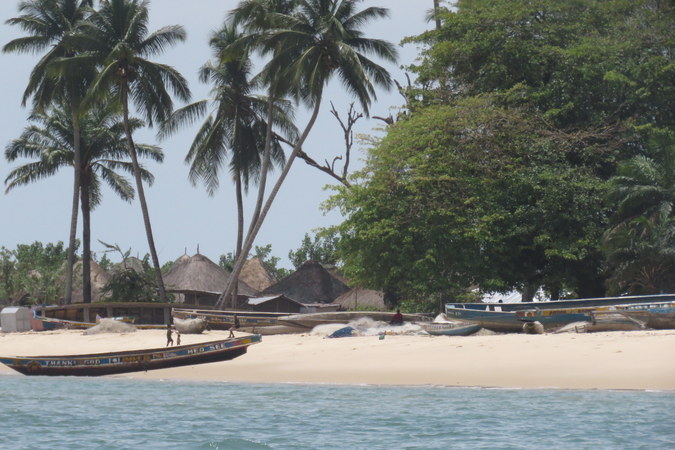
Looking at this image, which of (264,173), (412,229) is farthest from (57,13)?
(412,229)

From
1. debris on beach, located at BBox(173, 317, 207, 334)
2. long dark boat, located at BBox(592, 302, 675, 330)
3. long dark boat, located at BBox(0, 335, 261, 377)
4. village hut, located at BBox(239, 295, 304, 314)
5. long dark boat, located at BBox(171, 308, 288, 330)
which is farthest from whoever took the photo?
village hut, located at BBox(239, 295, 304, 314)

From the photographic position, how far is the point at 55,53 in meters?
43.0

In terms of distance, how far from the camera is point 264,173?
1503 inches

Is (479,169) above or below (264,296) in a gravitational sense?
above

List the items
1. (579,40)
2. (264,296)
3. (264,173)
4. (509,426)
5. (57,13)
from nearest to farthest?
1. (509,426)
2. (579,40)
3. (264,173)
4. (57,13)
5. (264,296)

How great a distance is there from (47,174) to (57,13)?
802 centimetres

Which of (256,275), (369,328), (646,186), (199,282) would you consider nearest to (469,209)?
(646,186)

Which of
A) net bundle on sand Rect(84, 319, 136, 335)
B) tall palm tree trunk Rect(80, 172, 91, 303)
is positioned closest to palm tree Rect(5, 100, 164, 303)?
tall palm tree trunk Rect(80, 172, 91, 303)

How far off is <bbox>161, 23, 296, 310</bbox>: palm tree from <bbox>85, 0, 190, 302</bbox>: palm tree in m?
1.67

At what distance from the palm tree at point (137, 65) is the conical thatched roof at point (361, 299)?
10.9 metres

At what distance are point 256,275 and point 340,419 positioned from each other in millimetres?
41488

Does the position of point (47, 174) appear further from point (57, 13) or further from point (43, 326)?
point (43, 326)

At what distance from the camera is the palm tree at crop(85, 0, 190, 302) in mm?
39531

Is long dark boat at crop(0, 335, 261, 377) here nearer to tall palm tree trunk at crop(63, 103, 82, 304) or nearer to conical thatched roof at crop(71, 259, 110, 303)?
tall palm tree trunk at crop(63, 103, 82, 304)
